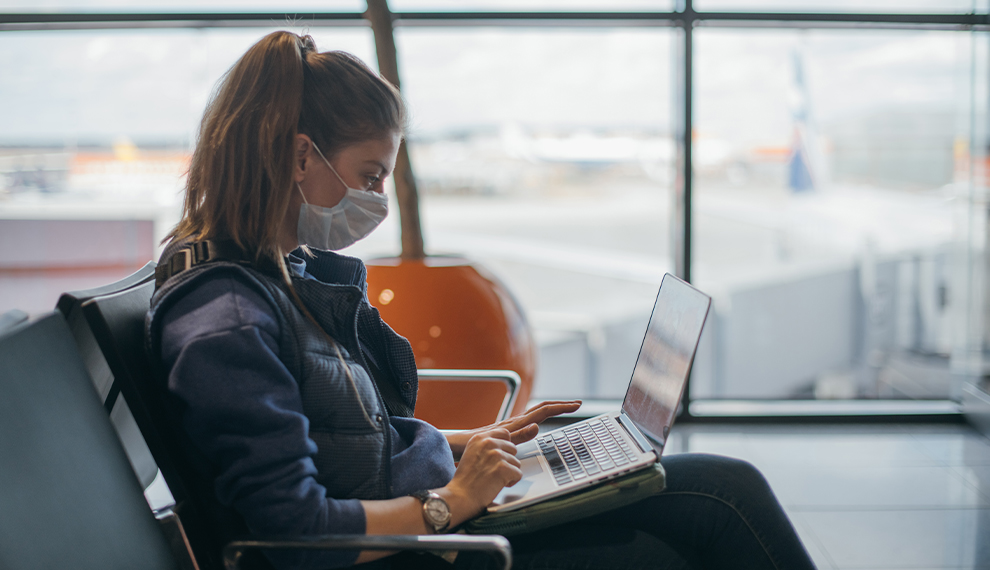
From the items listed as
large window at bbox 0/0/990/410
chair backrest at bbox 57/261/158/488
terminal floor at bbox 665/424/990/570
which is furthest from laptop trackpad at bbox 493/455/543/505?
large window at bbox 0/0/990/410

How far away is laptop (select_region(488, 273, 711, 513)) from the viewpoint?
959 mm

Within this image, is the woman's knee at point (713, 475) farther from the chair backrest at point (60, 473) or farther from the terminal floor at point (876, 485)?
the terminal floor at point (876, 485)

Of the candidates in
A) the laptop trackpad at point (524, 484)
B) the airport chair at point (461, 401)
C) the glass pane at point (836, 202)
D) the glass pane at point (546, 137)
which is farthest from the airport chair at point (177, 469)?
the glass pane at point (836, 202)

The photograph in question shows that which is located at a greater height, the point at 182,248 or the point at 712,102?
the point at 712,102

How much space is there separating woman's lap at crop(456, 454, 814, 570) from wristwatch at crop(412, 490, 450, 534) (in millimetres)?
79

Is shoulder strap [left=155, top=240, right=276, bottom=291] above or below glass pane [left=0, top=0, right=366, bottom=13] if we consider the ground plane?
below

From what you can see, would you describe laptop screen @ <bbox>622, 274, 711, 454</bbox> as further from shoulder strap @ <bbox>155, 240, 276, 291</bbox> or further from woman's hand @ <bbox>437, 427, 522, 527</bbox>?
shoulder strap @ <bbox>155, 240, 276, 291</bbox>

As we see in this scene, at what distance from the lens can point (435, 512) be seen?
897 millimetres

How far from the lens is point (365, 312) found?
1116 millimetres

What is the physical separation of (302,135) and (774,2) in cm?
257

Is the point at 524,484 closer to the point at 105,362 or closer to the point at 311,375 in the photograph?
the point at 311,375

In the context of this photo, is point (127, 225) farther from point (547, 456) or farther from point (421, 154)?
point (547, 456)

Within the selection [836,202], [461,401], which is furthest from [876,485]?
[836,202]

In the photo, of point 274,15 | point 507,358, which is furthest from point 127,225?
point 507,358
